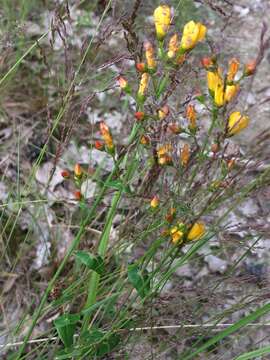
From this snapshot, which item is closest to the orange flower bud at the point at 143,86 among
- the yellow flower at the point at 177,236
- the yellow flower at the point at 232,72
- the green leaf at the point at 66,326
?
the yellow flower at the point at 232,72

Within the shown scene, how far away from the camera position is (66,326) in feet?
4.90

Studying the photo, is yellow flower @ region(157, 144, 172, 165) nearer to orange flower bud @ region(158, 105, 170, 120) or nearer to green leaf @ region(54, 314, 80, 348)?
orange flower bud @ region(158, 105, 170, 120)

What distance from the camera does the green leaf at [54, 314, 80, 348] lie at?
4.86 ft

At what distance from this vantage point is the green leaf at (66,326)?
1482 mm

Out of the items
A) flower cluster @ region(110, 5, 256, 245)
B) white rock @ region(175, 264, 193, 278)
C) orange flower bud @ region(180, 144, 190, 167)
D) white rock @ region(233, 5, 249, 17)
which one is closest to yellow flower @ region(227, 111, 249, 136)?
flower cluster @ region(110, 5, 256, 245)

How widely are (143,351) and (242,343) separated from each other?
2.08 ft

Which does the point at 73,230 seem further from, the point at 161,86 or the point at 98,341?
the point at 161,86

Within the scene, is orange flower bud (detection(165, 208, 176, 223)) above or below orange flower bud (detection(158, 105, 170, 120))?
below

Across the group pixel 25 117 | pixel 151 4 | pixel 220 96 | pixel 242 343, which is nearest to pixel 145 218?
pixel 220 96

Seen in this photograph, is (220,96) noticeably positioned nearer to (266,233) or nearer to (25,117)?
(266,233)

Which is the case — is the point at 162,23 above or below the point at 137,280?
above

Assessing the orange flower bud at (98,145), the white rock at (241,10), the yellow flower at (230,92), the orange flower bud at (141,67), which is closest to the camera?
the yellow flower at (230,92)

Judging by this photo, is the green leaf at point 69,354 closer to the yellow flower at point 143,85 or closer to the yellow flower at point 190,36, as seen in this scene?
the yellow flower at point 143,85

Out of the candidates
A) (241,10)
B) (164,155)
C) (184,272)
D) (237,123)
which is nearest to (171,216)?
(164,155)
